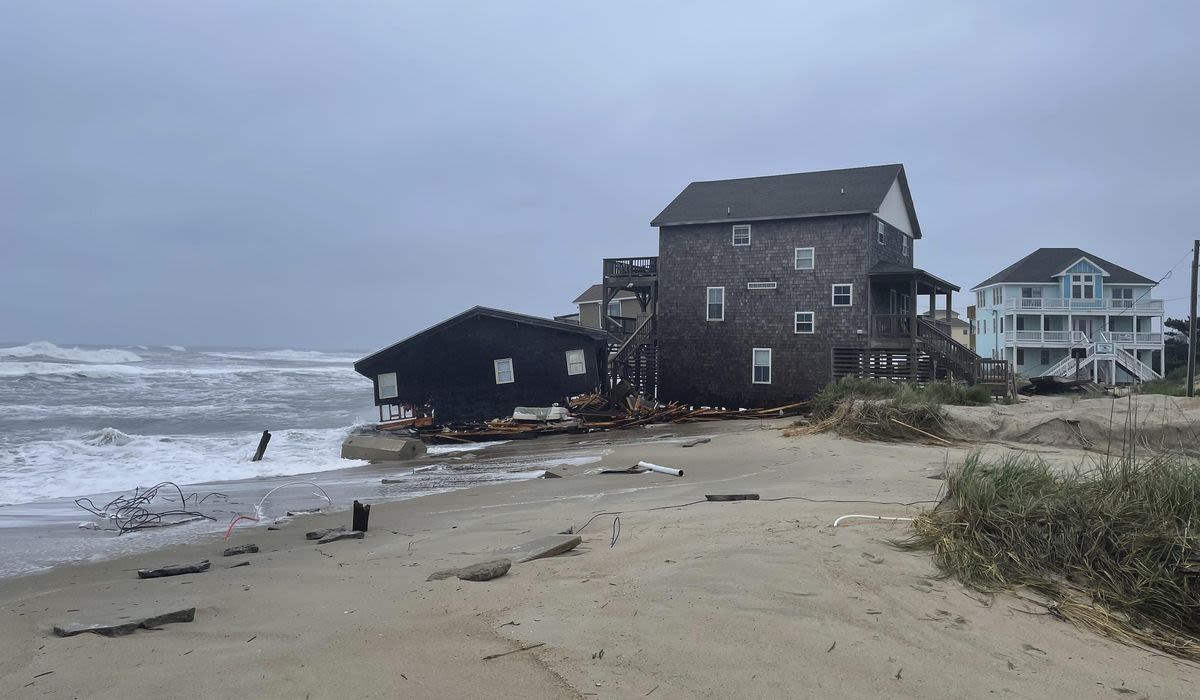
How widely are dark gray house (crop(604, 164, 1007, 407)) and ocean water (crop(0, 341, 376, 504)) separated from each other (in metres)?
14.4

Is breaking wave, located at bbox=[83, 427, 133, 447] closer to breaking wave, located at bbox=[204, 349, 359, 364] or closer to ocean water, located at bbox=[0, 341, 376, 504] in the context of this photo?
ocean water, located at bbox=[0, 341, 376, 504]

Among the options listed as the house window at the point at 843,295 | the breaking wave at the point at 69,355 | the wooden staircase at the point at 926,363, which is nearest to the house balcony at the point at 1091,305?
the wooden staircase at the point at 926,363

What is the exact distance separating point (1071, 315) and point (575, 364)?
39786 millimetres

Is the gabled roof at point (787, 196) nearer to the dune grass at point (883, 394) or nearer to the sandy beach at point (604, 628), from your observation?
the dune grass at point (883, 394)

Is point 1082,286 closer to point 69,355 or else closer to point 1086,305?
point 1086,305

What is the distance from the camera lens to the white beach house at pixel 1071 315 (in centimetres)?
4953

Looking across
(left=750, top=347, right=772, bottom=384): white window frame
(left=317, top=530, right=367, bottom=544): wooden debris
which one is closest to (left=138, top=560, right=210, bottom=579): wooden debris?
(left=317, top=530, right=367, bottom=544): wooden debris

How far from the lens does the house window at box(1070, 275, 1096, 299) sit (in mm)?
51188

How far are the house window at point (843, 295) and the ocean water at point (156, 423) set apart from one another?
65.6 feet

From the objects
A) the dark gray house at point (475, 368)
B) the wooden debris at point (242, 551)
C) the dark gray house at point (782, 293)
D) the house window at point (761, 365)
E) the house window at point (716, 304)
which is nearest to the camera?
the wooden debris at point (242, 551)

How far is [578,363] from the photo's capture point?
29.8 m

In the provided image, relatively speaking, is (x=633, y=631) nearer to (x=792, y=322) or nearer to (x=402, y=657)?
(x=402, y=657)

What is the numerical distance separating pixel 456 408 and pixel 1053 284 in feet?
147

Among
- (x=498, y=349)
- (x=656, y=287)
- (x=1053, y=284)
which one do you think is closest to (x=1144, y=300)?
(x=1053, y=284)
